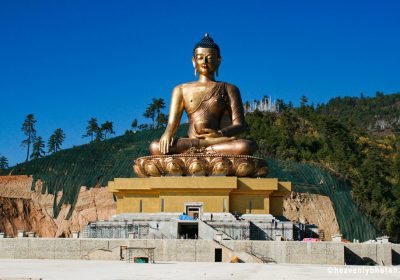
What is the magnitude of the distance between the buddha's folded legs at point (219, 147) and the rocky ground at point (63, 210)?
1348 centimetres

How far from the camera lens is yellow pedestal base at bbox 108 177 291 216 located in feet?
72.5

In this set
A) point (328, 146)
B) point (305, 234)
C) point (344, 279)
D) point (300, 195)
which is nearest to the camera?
point (344, 279)

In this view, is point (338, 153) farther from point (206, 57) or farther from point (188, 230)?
point (188, 230)

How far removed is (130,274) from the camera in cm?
1188

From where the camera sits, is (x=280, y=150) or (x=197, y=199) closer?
(x=197, y=199)

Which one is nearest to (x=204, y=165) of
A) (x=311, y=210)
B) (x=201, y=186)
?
(x=201, y=186)

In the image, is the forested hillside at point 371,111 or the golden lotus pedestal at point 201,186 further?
the forested hillside at point 371,111

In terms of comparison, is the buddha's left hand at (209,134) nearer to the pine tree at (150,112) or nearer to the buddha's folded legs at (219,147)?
the buddha's folded legs at (219,147)

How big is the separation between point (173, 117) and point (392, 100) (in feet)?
341

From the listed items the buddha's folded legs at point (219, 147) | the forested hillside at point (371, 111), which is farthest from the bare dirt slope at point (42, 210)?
the forested hillside at point (371, 111)

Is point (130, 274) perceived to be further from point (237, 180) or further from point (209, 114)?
point (209, 114)

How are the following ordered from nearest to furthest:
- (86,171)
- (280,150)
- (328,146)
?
(86,171) → (280,150) → (328,146)

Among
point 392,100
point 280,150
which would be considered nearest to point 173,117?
point 280,150

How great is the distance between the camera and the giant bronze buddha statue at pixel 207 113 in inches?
918
